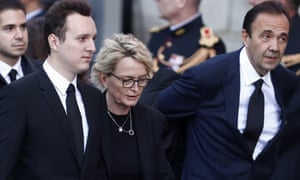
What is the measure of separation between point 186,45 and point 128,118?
2620mm

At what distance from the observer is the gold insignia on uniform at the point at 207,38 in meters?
8.02

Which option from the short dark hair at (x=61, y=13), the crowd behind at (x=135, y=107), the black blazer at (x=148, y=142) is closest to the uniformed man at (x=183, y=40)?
the crowd behind at (x=135, y=107)

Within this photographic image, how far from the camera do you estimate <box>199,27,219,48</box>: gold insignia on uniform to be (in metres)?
8.02

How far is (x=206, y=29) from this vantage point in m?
8.20

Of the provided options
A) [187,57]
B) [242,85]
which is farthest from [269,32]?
[187,57]

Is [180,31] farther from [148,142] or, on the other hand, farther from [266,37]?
[148,142]

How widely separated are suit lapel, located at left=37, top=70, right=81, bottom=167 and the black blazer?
13.3 inches

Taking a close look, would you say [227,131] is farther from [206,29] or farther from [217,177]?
[206,29]

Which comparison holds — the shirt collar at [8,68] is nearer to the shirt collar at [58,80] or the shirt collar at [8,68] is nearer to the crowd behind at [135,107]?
the crowd behind at [135,107]

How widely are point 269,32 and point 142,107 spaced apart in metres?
0.84

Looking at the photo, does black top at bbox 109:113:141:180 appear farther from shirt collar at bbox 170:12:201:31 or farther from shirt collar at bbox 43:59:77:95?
shirt collar at bbox 170:12:201:31

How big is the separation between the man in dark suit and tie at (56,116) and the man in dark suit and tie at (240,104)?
0.83 m

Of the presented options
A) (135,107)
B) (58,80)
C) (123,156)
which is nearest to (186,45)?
(135,107)

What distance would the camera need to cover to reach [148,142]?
557cm
